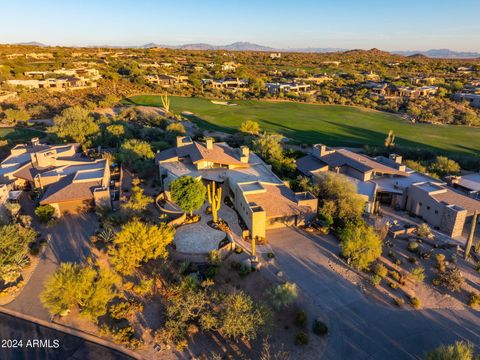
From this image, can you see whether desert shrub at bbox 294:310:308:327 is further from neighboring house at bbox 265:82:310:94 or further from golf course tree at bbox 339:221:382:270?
neighboring house at bbox 265:82:310:94

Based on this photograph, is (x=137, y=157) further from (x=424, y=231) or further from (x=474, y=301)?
(x=474, y=301)

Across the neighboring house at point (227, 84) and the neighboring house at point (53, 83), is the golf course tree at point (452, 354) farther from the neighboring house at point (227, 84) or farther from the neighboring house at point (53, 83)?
the neighboring house at point (227, 84)

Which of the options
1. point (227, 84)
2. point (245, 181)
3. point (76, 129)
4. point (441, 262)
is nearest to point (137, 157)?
point (245, 181)

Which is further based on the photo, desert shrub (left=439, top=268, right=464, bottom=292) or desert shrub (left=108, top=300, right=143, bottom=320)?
desert shrub (left=439, top=268, right=464, bottom=292)

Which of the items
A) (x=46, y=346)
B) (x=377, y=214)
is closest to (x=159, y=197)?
(x=46, y=346)

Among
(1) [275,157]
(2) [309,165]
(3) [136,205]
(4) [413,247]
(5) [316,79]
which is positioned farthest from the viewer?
(5) [316,79]

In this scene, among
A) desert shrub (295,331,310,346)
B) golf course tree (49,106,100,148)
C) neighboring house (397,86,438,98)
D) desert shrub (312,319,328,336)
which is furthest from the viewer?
neighboring house (397,86,438,98)

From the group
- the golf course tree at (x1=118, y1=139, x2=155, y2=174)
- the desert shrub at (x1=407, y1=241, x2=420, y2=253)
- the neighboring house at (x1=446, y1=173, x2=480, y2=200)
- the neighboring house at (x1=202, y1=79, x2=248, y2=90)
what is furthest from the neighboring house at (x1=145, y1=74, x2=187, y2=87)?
the desert shrub at (x1=407, y1=241, x2=420, y2=253)
